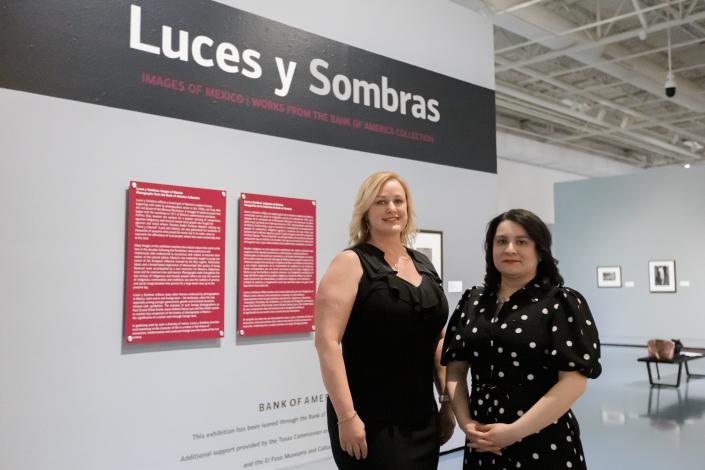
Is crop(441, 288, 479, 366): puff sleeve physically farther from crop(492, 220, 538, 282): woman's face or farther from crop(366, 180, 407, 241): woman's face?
crop(366, 180, 407, 241): woman's face

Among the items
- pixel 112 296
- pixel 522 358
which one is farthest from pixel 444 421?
pixel 112 296

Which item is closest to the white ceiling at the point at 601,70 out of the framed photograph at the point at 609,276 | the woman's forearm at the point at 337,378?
the framed photograph at the point at 609,276

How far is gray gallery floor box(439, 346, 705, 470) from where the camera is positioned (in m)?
4.54

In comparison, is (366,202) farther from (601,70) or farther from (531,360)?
(601,70)

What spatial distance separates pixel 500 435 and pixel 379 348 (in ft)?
1.62

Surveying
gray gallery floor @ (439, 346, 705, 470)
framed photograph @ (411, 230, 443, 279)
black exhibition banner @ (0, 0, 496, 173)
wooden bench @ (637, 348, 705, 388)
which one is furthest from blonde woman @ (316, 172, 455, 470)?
wooden bench @ (637, 348, 705, 388)

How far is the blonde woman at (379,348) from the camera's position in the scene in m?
2.03

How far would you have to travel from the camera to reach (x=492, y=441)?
195 centimetres

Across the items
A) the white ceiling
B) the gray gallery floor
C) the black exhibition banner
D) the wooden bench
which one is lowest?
the gray gallery floor

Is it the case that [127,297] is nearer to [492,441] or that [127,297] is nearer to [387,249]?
[387,249]

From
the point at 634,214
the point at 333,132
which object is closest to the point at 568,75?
the point at 634,214

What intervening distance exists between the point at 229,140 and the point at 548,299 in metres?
2.18

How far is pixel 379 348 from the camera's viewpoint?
82.4 inches

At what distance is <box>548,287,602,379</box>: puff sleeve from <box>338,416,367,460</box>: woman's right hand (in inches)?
26.9
